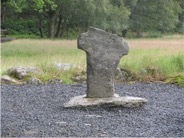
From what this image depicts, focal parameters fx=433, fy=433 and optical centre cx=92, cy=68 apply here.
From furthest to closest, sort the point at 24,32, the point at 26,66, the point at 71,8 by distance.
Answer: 1. the point at 24,32
2. the point at 71,8
3. the point at 26,66

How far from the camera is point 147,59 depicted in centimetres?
1196

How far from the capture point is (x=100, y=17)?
92.0 feet

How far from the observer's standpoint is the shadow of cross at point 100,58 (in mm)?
7473

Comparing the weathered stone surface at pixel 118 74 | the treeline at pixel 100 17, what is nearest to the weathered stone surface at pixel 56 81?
the weathered stone surface at pixel 118 74

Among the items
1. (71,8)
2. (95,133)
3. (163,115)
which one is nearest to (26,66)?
(163,115)

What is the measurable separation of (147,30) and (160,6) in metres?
2.24

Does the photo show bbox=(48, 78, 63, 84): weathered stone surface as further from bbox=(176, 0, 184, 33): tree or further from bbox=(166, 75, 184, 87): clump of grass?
bbox=(176, 0, 184, 33): tree

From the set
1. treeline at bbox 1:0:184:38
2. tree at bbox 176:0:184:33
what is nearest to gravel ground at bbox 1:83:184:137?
treeline at bbox 1:0:184:38

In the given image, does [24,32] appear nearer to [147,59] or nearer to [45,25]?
[45,25]

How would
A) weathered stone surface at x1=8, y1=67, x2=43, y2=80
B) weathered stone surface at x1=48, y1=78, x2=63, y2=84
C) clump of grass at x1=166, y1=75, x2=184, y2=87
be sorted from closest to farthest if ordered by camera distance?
1. clump of grass at x1=166, y1=75, x2=184, y2=87
2. weathered stone surface at x1=48, y1=78, x2=63, y2=84
3. weathered stone surface at x1=8, y1=67, x2=43, y2=80

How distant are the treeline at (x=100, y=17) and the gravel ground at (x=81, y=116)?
15234mm

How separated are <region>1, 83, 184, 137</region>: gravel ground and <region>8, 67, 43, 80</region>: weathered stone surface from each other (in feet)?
4.68

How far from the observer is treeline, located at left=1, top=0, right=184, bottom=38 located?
91.7 ft

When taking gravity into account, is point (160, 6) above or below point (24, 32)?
above
